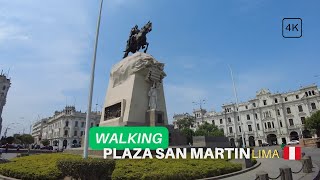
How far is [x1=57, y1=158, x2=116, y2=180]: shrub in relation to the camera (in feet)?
25.4

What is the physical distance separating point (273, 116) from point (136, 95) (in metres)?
58.3

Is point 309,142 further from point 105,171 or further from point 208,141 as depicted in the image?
point 105,171

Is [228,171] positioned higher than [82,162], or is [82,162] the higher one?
[82,162]

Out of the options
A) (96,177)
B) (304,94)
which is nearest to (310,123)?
(304,94)

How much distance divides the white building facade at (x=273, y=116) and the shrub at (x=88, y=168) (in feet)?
172

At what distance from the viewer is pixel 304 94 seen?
202ft

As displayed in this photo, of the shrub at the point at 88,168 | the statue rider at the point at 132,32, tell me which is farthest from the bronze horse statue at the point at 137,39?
the shrub at the point at 88,168

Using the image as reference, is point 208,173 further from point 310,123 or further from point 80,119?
point 80,119

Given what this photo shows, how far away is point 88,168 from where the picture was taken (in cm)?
773

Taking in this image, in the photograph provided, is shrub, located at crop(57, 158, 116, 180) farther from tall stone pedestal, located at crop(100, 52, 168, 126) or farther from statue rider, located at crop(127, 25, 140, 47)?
statue rider, located at crop(127, 25, 140, 47)

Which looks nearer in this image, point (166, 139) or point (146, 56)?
point (166, 139)

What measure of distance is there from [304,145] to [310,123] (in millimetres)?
7310

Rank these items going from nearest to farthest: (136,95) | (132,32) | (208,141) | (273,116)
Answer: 1. (136,95)
2. (208,141)
3. (132,32)
4. (273,116)

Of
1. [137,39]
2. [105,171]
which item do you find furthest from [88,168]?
[137,39]
